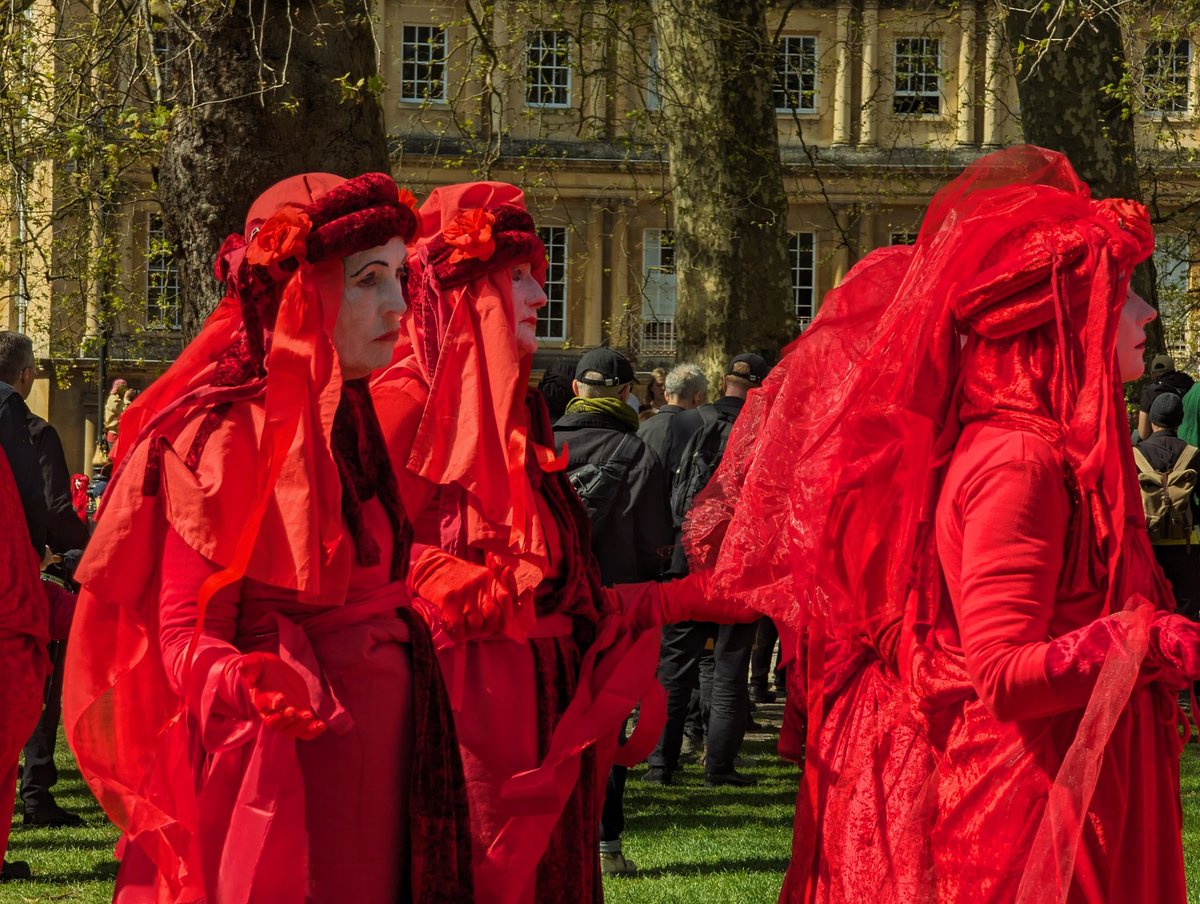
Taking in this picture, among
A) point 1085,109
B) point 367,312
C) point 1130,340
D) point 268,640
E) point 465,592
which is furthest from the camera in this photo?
point 1085,109

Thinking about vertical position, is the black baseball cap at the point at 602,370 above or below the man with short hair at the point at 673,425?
above

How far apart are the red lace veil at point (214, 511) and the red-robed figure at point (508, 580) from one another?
2.87ft

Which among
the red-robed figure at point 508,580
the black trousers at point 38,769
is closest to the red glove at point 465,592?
the red-robed figure at point 508,580

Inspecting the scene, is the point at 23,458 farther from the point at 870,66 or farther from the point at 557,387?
the point at 870,66

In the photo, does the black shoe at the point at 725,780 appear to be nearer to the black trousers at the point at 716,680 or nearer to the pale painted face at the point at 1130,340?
the black trousers at the point at 716,680

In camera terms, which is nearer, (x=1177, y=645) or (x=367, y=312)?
(x=1177, y=645)

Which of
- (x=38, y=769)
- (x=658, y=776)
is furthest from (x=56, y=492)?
(x=658, y=776)

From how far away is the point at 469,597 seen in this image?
416cm

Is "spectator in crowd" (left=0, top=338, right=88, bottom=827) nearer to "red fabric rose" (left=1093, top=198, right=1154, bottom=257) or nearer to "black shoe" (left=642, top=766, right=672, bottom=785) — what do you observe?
"black shoe" (left=642, top=766, right=672, bottom=785)

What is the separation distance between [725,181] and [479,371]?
8696mm

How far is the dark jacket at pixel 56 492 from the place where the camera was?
278 inches

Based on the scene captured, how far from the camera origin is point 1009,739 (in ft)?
11.4

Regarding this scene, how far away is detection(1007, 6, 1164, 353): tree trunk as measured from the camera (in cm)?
1239

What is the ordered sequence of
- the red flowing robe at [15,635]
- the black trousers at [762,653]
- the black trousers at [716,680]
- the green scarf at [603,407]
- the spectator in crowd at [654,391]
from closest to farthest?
the red flowing robe at [15,635] → the green scarf at [603,407] → the black trousers at [716,680] → the black trousers at [762,653] → the spectator in crowd at [654,391]
